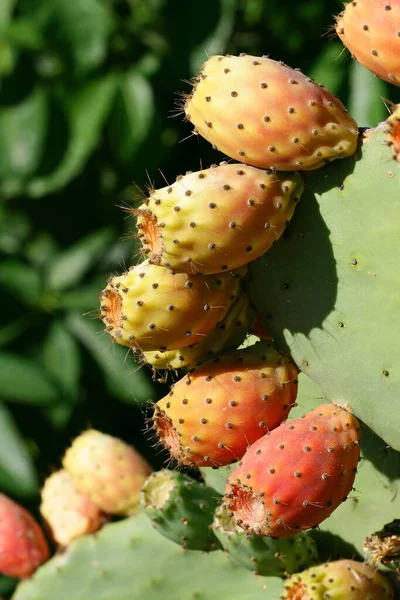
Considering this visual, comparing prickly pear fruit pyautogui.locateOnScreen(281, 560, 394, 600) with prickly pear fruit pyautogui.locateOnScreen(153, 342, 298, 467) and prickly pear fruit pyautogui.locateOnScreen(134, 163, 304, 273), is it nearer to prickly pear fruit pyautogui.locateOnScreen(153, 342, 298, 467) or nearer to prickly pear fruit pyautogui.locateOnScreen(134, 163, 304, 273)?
prickly pear fruit pyautogui.locateOnScreen(153, 342, 298, 467)

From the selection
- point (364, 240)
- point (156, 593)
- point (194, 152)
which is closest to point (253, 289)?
point (364, 240)

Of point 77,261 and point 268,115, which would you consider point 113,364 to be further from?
point 268,115

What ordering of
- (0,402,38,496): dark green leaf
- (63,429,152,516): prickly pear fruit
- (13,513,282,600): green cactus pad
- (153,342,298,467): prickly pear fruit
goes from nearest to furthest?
(153,342,298,467): prickly pear fruit → (13,513,282,600): green cactus pad → (63,429,152,516): prickly pear fruit → (0,402,38,496): dark green leaf

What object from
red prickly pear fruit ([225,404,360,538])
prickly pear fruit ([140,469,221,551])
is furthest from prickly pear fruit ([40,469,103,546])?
red prickly pear fruit ([225,404,360,538])

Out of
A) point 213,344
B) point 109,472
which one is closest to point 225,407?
point 213,344

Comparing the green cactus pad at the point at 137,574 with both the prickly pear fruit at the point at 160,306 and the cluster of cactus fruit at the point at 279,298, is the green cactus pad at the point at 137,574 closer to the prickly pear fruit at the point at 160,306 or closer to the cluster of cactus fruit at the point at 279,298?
the cluster of cactus fruit at the point at 279,298
